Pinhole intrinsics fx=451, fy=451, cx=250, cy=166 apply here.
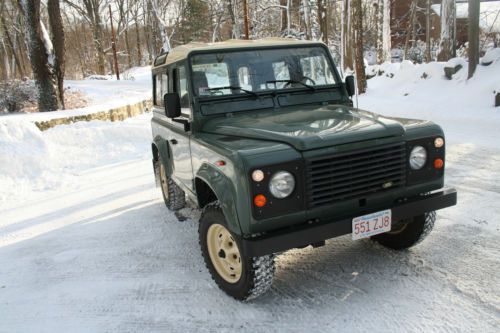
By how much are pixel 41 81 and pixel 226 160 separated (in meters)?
11.0

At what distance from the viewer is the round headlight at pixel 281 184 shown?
9.99ft

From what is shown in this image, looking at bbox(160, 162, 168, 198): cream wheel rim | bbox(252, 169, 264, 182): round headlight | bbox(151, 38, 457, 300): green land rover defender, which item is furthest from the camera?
bbox(160, 162, 168, 198): cream wheel rim

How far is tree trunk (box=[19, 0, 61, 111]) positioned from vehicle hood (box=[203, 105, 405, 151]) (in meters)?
10.0

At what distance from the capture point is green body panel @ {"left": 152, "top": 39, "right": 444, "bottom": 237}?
308 cm

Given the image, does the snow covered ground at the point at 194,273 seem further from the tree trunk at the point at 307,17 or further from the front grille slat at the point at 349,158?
the tree trunk at the point at 307,17

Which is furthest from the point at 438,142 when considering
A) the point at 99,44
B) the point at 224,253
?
the point at 99,44

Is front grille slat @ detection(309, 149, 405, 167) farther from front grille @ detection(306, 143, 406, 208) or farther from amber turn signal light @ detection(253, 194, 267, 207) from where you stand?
amber turn signal light @ detection(253, 194, 267, 207)

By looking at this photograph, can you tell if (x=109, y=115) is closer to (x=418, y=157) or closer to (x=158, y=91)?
(x=158, y=91)

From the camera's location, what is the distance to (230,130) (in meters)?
3.76

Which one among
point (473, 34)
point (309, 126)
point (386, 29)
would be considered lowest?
point (309, 126)

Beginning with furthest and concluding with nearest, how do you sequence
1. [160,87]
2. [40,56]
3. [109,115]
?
[40,56], [109,115], [160,87]

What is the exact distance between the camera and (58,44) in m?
12.9

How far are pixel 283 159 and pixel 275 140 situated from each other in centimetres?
30

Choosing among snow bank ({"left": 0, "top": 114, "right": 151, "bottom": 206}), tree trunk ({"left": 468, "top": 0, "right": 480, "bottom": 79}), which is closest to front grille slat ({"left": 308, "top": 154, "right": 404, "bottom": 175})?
snow bank ({"left": 0, "top": 114, "right": 151, "bottom": 206})
